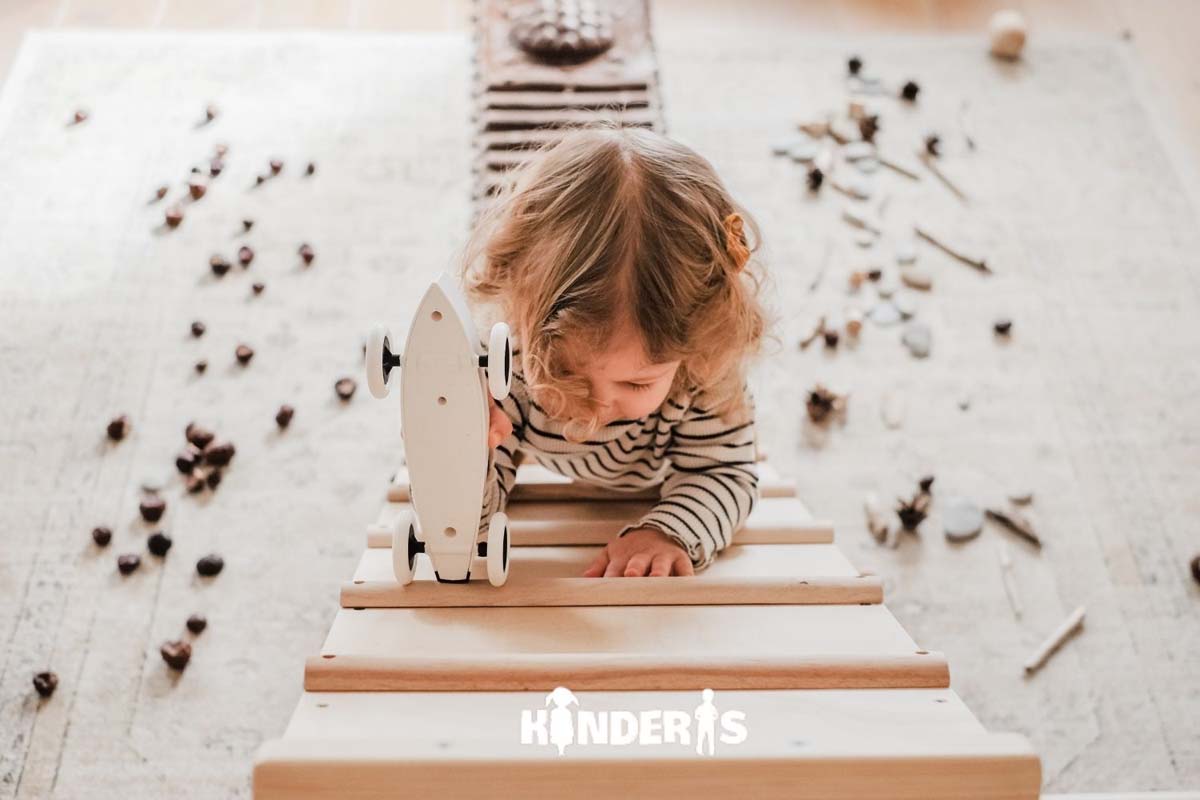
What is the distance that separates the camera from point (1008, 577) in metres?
1.66

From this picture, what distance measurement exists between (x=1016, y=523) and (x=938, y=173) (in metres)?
0.91

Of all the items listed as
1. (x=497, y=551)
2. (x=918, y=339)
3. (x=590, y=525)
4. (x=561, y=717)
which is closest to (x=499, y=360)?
(x=497, y=551)

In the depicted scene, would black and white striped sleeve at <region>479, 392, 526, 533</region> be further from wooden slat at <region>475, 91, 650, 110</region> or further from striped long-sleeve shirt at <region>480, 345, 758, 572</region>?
wooden slat at <region>475, 91, 650, 110</region>

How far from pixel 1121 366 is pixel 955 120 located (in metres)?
0.75

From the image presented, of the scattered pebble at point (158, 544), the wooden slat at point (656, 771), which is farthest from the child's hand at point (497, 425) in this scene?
the scattered pebble at point (158, 544)

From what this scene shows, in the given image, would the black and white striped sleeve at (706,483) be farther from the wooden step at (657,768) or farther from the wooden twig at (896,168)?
the wooden twig at (896,168)

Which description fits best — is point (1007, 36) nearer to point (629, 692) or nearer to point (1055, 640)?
point (1055, 640)

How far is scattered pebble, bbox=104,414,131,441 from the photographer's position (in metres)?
1.76

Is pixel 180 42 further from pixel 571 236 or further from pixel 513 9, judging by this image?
pixel 571 236

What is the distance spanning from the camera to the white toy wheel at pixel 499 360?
916mm

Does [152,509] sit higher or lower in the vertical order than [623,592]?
lower

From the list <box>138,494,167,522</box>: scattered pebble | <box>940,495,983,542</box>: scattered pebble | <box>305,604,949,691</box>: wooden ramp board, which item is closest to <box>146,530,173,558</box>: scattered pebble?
<box>138,494,167,522</box>: scattered pebble

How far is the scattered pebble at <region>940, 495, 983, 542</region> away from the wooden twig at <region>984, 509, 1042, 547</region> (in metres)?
0.02

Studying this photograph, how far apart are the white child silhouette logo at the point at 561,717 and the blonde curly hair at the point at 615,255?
32 centimetres
